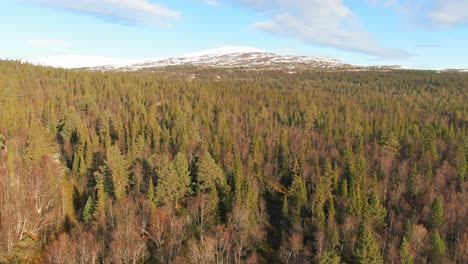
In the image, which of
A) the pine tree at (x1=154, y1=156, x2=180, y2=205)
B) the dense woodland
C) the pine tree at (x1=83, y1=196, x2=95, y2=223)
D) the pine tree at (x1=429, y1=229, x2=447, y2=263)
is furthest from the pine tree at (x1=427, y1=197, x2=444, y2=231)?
the pine tree at (x1=83, y1=196, x2=95, y2=223)

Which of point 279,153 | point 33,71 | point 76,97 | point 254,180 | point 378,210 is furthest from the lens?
point 33,71

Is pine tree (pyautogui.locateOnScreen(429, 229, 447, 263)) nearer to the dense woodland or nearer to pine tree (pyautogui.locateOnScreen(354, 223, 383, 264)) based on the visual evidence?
the dense woodland

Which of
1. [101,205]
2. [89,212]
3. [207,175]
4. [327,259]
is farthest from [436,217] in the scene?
[89,212]

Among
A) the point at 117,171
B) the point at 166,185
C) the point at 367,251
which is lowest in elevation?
the point at 367,251

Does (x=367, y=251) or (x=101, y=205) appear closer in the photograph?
(x=367, y=251)

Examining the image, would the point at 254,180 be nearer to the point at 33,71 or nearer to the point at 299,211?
the point at 299,211

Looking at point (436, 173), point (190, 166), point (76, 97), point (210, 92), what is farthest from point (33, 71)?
point (436, 173)

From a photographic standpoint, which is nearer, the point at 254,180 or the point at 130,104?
the point at 254,180

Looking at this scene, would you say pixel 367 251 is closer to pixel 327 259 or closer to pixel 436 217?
pixel 327 259
